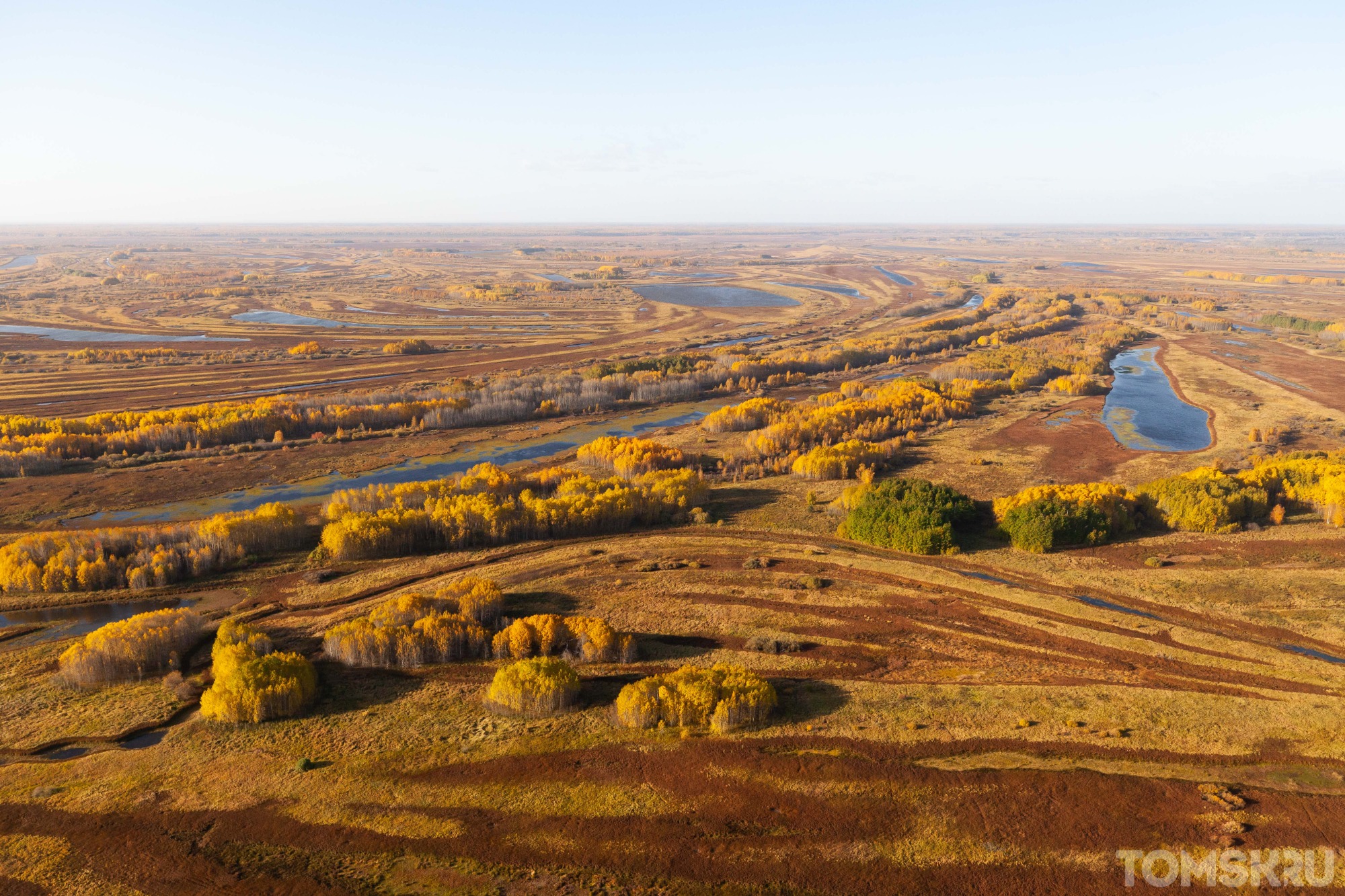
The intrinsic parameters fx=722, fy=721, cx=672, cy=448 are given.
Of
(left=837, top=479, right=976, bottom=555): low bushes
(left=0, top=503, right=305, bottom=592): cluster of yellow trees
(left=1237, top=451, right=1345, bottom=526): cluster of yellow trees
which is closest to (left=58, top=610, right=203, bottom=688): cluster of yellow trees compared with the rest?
(left=0, top=503, right=305, bottom=592): cluster of yellow trees

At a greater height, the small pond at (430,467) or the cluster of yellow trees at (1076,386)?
the cluster of yellow trees at (1076,386)

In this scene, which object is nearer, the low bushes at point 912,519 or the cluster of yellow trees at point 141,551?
the cluster of yellow trees at point 141,551

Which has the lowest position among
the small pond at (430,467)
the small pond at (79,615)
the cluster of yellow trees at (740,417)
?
the small pond at (79,615)

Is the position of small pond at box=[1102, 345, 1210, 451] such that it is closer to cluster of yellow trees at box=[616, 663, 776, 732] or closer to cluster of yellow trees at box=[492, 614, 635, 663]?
cluster of yellow trees at box=[616, 663, 776, 732]

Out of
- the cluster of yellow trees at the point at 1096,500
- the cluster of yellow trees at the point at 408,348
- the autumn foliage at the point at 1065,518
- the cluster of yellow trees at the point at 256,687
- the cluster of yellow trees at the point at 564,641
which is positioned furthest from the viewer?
the cluster of yellow trees at the point at 408,348

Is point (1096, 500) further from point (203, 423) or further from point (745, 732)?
point (203, 423)

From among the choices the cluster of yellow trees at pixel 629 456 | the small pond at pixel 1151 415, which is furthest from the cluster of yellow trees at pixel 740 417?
the small pond at pixel 1151 415

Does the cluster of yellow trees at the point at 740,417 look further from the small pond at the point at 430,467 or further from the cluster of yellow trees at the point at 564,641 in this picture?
the cluster of yellow trees at the point at 564,641

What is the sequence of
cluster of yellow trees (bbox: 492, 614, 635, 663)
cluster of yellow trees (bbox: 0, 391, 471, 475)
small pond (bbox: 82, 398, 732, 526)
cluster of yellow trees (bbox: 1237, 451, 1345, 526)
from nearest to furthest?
cluster of yellow trees (bbox: 492, 614, 635, 663) < cluster of yellow trees (bbox: 1237, 451, 1345, 526) < small pond (bbox: 82, 398, 732, 526) < cluster of yellow trees (bbox: 0, 391, 471, 475)

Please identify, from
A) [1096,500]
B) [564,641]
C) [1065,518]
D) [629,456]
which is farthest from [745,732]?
[629,456]
